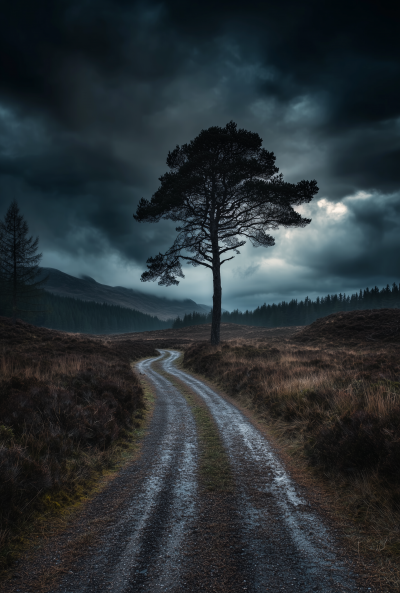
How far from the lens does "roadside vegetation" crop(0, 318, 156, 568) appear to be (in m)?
4.02

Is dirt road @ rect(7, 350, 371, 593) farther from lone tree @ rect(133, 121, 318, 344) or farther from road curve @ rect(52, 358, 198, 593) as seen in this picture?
lone tree @ rect(133, 121, 318, 344)

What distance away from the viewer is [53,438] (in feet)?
19.1

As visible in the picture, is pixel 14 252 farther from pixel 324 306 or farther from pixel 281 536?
pixel 324 306

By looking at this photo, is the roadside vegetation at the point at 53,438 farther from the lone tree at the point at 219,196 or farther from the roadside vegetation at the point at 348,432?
the lone tree at the point at 219,196

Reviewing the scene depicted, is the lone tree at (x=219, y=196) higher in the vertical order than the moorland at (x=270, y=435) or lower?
higher

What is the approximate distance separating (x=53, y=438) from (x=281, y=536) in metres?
4.64

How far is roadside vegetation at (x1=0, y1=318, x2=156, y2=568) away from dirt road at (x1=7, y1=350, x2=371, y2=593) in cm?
60

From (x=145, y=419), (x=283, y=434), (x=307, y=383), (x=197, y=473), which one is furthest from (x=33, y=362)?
(x=307, y=383)

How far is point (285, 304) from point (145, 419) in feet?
523

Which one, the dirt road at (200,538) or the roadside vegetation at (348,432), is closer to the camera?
the dirt road at (200,538)

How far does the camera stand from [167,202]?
66.9 ft

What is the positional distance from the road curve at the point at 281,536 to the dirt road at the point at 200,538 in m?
0.01

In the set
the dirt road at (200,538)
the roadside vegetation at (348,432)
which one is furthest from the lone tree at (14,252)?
the dirt road at (200,538)

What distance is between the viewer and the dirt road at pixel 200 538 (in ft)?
9.49
